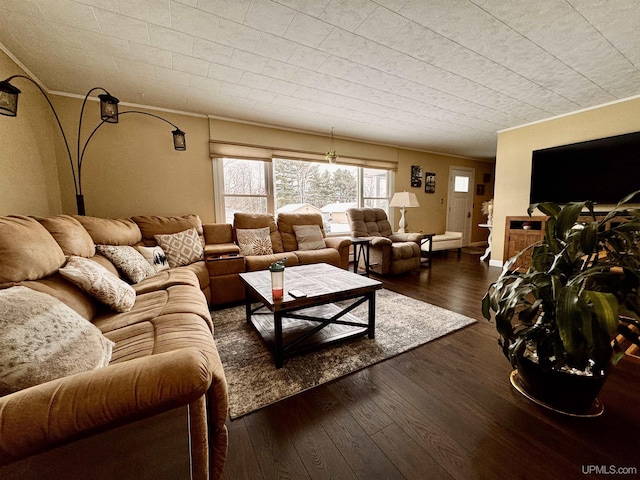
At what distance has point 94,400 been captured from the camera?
618 millimetres

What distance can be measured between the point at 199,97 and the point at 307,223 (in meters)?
2.01

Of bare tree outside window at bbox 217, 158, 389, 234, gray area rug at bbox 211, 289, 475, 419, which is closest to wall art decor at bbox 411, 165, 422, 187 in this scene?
bare tree outside window at bbox 217, 158, 389, 234

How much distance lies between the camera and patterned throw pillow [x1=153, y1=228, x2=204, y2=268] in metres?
2.63

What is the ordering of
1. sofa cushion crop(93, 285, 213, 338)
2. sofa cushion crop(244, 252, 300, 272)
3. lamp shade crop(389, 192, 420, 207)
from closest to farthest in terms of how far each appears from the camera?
sofa cushion crop(93, 285, 213, 338) < sofa cushion crop(244, 252, 300, 272) < lamp shade crop(389, 192, 420, 207)

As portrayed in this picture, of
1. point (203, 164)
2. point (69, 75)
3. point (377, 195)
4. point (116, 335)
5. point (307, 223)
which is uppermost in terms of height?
point (69, 75)

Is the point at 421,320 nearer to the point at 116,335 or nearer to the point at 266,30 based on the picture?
the point at 116,335

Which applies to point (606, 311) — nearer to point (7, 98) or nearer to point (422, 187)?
point (7, 98)

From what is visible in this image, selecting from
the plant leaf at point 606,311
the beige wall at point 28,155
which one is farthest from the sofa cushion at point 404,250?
the beige wall at point 28,155

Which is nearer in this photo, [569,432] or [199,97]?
[569,432]

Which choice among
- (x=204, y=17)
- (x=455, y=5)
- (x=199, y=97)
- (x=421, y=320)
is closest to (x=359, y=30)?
(x=455, y=5)

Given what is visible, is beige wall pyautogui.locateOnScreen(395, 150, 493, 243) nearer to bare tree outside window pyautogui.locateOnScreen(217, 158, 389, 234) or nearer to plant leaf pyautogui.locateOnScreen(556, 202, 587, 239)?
bare tree outside window pyautogui.locateOnScreen(217, 158, 389, 234)

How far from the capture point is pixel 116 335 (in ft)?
4.15

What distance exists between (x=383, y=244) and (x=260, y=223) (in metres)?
1.77

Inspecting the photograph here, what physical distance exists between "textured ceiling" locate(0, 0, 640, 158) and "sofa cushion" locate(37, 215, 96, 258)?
1.31 m
